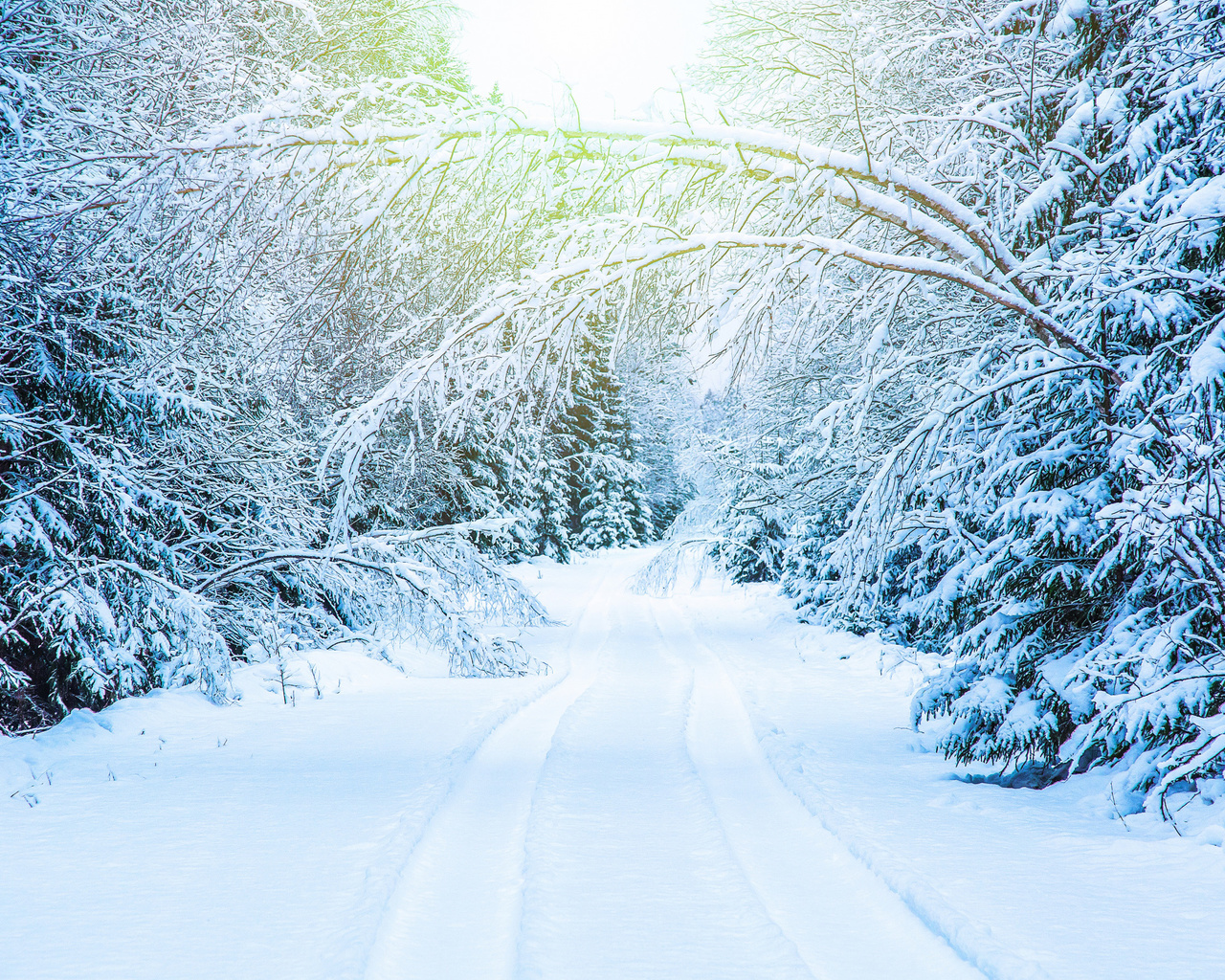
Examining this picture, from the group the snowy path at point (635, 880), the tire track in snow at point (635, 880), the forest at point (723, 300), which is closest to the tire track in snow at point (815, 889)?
the snowy path at point (635, 880)

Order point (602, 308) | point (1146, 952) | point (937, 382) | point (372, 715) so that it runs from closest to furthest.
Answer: point (1146, 952)
point (602, 308)
point (937, 382)
point (372, 715)

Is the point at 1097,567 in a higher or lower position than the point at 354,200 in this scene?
→ lower

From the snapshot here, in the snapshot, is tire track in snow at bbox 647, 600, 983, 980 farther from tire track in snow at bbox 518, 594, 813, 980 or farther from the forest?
the forest

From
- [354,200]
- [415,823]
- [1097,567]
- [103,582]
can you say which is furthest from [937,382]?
[103,582]

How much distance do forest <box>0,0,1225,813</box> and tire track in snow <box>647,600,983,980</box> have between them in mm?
1430

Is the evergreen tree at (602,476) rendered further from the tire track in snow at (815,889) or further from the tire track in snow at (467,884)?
the tire track in snow at (815,889)

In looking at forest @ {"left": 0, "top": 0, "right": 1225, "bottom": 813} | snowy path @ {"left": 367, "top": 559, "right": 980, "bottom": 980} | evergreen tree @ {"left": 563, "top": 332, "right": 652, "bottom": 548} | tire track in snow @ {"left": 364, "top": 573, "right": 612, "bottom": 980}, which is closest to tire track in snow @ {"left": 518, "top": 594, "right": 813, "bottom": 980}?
snowy path @ {"left": 367, "top": 559, "right": 980, "bottom": 980}

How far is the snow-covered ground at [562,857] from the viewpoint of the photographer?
309 cm

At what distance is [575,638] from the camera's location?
15133mm

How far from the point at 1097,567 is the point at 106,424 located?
8319 mm

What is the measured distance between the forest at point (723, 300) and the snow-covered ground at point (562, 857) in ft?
2.42

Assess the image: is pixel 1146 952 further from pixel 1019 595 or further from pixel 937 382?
pixel 937 382

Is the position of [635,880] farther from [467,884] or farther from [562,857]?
[467,884]

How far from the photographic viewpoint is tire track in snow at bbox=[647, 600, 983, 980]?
3072 millimetres
